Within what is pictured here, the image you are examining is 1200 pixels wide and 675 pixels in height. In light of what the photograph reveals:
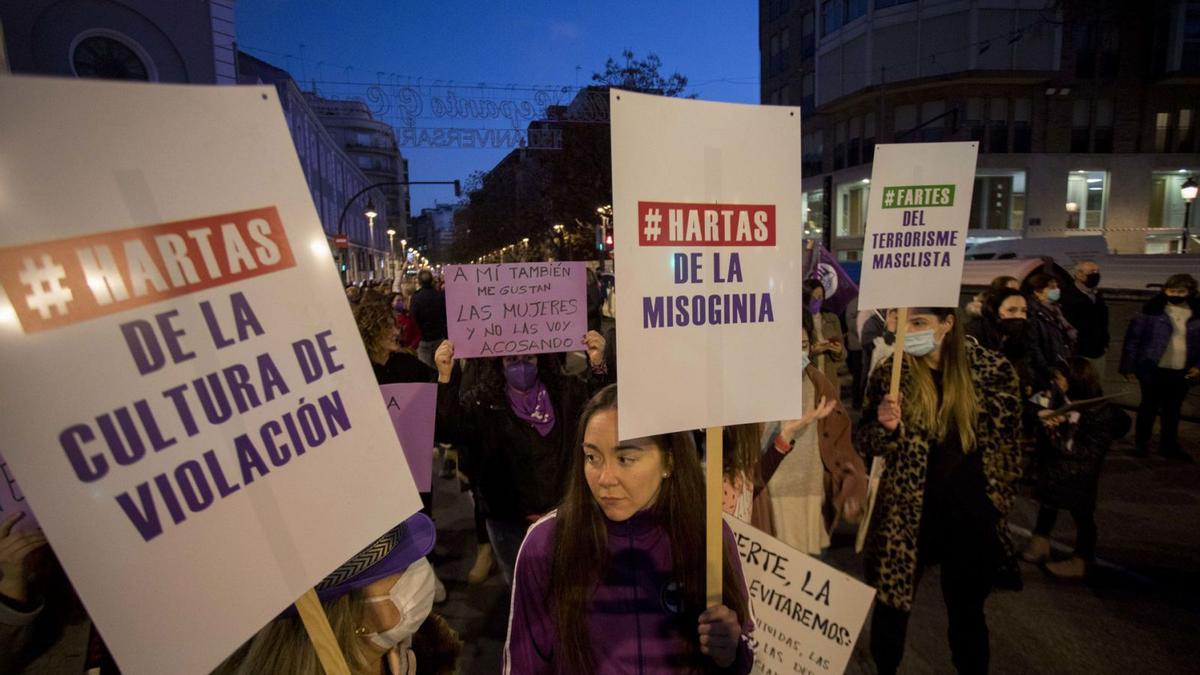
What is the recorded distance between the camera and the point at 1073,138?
28.4m

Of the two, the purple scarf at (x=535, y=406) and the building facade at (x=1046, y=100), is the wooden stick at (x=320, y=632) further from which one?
the building facade at (x=1046, y=100)

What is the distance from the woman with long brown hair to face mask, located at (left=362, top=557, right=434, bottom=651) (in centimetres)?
Answer: 26

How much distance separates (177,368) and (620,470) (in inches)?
46.6

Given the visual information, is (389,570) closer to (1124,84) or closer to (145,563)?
(145,563)

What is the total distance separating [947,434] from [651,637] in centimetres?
182

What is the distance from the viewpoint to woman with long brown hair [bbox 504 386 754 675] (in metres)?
1.76

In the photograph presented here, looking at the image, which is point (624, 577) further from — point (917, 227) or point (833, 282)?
point (833, 282)

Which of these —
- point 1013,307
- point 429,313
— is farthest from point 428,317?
point 1013,307

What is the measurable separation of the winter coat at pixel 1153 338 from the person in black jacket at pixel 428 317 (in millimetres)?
7840

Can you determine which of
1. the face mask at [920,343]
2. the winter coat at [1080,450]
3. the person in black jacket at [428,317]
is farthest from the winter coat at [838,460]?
the person in black jacket at [428,317]

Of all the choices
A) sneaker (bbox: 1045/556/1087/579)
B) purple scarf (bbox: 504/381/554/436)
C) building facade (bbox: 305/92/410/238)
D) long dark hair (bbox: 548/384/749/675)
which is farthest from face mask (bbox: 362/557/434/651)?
building facade (bbox: 305/92/410/238)

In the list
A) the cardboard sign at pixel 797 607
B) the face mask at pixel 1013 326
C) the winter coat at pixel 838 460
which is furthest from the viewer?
the face mask at pixel 1013 326

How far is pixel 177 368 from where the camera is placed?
105 centimetres

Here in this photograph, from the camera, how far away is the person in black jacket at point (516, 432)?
3.58m
